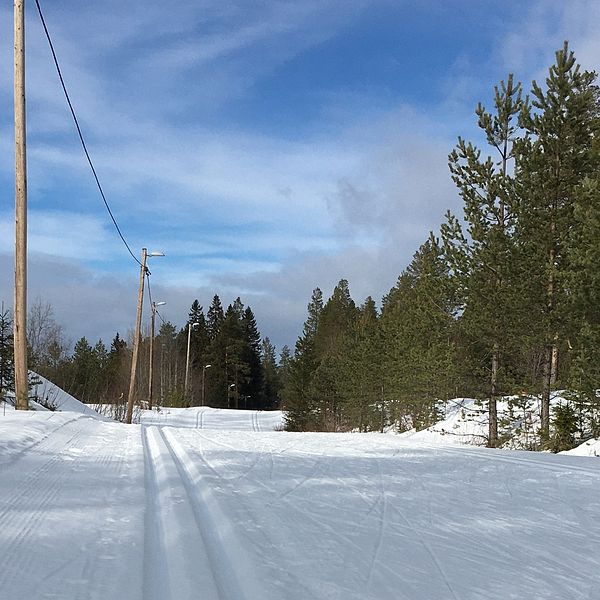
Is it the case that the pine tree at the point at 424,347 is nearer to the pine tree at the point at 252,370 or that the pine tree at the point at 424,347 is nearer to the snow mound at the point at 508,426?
the snow mound at the point at 508,426

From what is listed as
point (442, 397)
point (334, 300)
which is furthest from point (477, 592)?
point (334, 300)

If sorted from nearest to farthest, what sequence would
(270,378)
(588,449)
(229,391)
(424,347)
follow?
Answer: 1. (588,449)
2. (424,347)
3. (229,391)
4. (270,378)

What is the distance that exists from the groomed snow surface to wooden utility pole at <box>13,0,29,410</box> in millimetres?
5857

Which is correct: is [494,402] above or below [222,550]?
below

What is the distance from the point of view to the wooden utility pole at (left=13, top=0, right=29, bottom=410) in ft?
42.1

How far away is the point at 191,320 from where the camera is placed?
8631 centimetres

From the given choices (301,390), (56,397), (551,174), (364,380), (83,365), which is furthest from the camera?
(83,365)

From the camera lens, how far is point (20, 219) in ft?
42.4

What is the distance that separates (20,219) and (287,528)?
11282 mm

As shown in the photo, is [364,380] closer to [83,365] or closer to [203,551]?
[203,551]

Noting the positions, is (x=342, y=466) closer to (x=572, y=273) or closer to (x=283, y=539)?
(x=283, y=539)

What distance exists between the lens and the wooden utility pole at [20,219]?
1283 cm

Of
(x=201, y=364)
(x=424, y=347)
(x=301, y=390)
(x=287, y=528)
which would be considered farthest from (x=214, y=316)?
(x=287, y=528)

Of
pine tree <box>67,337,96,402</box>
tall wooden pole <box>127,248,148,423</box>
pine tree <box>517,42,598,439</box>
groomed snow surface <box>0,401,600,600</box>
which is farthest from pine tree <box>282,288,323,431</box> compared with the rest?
groomed snow surface <box>0,401,600,600</box>
